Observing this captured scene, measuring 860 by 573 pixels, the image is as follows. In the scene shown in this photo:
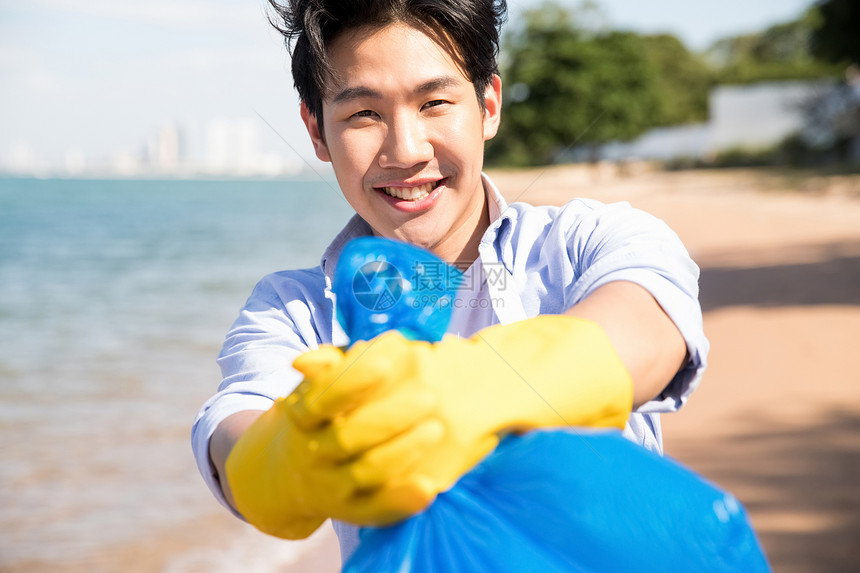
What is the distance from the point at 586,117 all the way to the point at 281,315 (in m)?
30.2

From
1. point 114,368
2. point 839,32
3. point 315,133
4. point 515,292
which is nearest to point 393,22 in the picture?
point 315,133

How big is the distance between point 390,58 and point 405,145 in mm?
127

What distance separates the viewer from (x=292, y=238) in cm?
1345

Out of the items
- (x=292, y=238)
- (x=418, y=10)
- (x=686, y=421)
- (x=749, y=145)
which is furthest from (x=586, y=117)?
(x=418, y=10)

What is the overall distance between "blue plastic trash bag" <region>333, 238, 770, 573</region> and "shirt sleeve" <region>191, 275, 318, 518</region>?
360 mm

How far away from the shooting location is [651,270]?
0.91 metres

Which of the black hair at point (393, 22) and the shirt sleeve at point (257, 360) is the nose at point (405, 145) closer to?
the black hair at point (393, 22)

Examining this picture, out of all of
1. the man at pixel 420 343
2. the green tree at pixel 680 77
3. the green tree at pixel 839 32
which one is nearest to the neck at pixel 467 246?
the man at pixel 420 343

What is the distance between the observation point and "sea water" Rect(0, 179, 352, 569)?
3.66 metres

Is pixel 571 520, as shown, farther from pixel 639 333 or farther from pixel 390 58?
pixel 390 58

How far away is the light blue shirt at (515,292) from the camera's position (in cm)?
92

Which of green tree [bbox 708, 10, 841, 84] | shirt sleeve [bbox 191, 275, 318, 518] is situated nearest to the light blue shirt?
shirt sleeve [bbox 191, 275, 318, 518]

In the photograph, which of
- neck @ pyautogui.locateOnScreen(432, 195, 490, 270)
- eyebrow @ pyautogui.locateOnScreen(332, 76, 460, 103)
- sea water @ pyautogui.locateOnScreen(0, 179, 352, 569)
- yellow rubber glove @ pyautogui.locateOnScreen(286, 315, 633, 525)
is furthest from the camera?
sea water @ pyautogui.locateOnScreen(0, 179, 352, 569)

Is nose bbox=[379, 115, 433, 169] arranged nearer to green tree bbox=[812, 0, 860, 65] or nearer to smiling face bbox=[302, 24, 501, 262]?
smiling face bbox=[302, 24, 501, 262]
